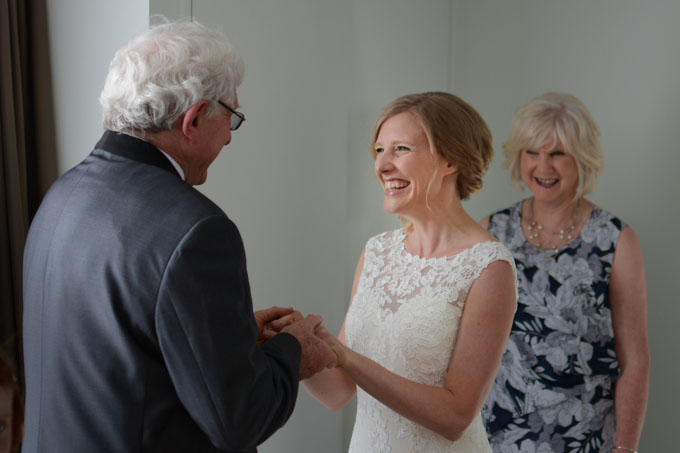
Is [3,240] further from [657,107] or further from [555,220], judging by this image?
[657,107]

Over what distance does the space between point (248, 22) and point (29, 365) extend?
57.0 inches

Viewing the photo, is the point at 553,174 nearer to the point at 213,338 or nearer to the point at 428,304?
the point at 428,304

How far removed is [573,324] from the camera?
2.46 m

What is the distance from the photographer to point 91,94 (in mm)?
2172

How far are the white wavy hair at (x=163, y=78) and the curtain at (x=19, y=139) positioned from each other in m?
0.99

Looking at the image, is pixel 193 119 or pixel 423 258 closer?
pixel 193 119

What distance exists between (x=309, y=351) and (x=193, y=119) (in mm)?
590

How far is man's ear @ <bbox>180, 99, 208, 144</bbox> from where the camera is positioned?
1.34 m

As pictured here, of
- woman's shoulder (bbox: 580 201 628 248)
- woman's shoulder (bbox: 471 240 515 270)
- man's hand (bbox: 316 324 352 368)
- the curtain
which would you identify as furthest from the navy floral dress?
the curtain

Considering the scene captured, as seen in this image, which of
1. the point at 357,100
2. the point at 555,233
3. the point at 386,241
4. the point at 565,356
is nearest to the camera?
the point at 386,241

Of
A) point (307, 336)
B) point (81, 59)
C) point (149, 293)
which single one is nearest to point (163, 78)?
point (149, 293)

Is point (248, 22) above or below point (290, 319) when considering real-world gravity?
above

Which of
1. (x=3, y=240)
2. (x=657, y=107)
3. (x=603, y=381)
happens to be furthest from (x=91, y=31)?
(x=657, y=107)

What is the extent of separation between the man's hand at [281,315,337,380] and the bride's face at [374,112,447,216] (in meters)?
0.49
